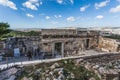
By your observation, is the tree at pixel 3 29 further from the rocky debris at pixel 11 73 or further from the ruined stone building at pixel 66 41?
the rocky debris at pixel 11 73

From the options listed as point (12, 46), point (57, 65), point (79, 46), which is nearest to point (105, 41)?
point (79, 46)

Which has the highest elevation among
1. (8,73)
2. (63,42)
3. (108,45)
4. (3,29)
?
(3,29)

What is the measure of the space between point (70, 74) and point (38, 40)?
671 centimetres

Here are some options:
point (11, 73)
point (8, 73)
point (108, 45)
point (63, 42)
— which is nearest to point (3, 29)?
point (63, 42)

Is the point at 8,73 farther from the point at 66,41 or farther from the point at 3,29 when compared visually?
the point at 3,29

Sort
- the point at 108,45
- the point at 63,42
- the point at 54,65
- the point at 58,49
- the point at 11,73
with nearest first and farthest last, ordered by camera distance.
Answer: the point at 11,73 → the point at 54,65 → the point at 63,42 → the point at 108,45 → the point at 58,49

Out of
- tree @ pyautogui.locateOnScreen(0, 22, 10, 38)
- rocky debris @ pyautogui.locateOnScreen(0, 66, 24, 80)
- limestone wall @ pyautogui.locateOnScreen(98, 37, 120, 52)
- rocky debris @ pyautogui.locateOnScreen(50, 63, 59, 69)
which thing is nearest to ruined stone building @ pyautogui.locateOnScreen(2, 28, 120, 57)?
limestone wall @ pyautogui.locateOnScreen(98, 37, 120, 52)

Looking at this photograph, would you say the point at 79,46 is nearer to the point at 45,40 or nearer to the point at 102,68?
the point at 45,40

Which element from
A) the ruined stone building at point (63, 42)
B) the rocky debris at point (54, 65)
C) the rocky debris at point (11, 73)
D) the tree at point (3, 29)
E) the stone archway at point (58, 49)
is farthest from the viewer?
the tree at point (3, 29)

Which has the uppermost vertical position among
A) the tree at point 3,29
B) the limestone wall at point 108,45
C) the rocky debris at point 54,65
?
the tree at point 3,29

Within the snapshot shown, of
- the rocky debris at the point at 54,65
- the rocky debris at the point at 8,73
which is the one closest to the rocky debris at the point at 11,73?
the rocky debris at the point at 8,73

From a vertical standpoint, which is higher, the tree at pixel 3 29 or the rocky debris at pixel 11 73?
the tree at pixel 3 29

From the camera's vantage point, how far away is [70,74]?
9812 mm

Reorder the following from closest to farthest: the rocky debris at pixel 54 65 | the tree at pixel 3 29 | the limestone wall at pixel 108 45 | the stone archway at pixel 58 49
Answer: the rocky debris at pixel 54 65 → the stone archway at pixel 58 49 → the limestone wall at pixel 108 45 → the tree at pixel 3 29
